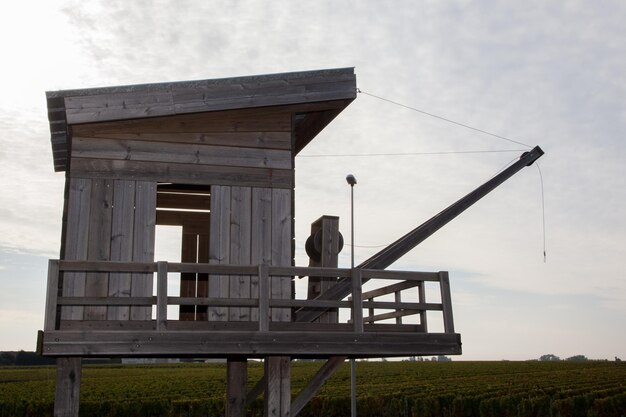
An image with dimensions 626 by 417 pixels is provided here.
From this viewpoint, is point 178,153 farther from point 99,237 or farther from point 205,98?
point 99,237

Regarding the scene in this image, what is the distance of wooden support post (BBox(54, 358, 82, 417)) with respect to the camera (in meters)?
11.3

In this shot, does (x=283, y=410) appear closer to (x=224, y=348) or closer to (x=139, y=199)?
(x=224, y=348)

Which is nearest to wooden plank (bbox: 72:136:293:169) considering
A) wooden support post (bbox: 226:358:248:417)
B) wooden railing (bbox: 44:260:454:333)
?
wooden railing (bbox: 44:260:454:333)

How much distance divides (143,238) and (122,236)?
33 cm

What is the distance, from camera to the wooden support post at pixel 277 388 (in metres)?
12.2

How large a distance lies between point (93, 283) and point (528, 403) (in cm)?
2892

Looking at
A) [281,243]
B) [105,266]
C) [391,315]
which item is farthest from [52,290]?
[391,315]

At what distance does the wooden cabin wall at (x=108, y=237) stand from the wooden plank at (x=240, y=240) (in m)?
1.31

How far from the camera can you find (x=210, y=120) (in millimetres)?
13016

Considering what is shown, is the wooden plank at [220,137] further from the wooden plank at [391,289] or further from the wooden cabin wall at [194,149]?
the wooden plank at [391,289]

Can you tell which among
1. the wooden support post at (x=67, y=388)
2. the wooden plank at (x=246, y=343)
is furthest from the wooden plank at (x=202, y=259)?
the wooden plank at (x=246, y=343)

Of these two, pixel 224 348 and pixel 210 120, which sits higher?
pixel 210 120

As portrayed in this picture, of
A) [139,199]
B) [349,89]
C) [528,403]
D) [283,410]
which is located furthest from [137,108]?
[528,403]

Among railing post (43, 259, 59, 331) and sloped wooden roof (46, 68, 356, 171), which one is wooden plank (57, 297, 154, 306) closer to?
railing post (43, 259, 59, 331)
